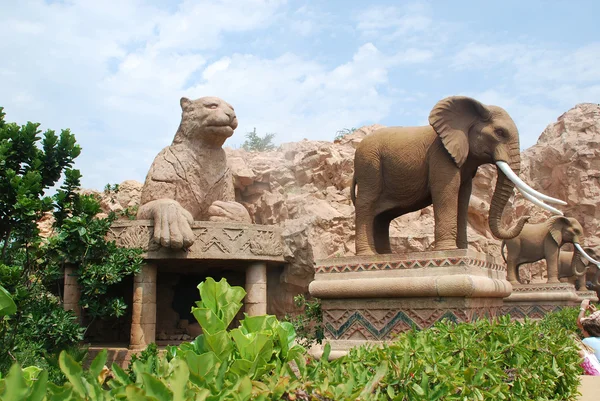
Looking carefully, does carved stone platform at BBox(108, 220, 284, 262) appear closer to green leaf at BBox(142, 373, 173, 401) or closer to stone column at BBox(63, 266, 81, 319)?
stone column at BBox(63, 266, 81, 319)

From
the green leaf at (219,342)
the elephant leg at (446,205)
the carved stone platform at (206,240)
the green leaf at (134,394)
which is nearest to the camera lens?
the green leaf at (134,394)

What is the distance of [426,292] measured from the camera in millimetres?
4770

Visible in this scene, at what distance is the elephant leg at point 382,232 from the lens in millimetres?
5896

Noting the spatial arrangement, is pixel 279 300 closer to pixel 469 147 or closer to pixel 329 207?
pixel 329 207

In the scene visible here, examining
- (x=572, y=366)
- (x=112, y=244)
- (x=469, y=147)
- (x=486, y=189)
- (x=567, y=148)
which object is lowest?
(x=572, y=366)

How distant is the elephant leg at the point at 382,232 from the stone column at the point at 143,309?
3631 mm

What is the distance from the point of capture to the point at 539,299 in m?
11.1

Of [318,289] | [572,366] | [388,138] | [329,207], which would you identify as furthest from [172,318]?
[572,366]

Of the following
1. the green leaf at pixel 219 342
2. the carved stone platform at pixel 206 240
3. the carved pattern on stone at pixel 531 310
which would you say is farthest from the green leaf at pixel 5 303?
the carved pattern on stone at pixel 531 310

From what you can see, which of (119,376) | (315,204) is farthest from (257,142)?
(119,376)

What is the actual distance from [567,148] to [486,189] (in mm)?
5570

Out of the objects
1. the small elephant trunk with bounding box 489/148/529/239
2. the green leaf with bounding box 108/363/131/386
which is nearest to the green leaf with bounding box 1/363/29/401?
the green leaf with bounding box 108/363/131/386

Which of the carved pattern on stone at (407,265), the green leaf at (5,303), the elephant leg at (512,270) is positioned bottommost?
the green leaf at (5,303)

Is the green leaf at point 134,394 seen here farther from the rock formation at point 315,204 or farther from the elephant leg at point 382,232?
the rock formation at point 315,204
